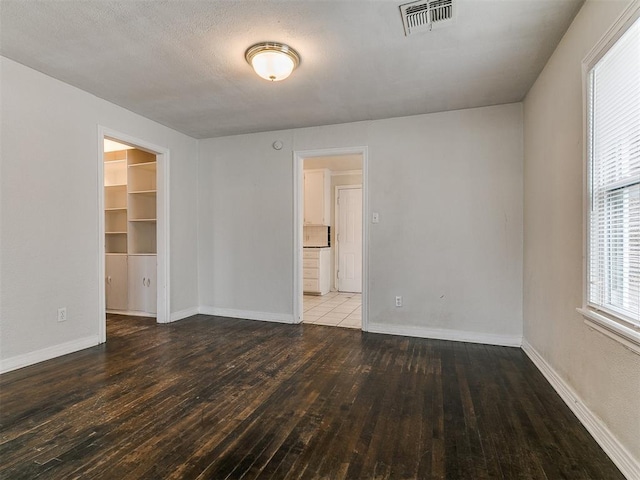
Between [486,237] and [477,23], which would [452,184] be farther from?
[477,23]

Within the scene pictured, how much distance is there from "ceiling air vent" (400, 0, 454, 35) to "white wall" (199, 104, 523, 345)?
163 centimetres

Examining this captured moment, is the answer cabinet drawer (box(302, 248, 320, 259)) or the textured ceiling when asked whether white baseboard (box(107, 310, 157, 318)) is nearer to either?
the textured ceiling

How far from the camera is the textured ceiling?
2041 mm

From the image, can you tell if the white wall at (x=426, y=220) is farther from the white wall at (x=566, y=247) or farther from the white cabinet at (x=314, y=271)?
the white cabinet at (x=314, y=271)

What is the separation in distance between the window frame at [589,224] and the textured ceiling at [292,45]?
1.42 feet

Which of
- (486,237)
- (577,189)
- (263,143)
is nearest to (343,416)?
(577,189)

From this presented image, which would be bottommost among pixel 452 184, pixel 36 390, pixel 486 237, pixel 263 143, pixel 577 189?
pixel 36 390

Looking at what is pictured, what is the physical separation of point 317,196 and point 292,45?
423 cm

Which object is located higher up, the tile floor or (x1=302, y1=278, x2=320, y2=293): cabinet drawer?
(x1=302, y1=278, x2=320, y2=293): cabinet drawer

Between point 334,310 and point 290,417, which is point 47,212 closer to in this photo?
point 290,417

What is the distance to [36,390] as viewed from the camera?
7.72 feet

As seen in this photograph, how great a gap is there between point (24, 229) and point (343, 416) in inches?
114

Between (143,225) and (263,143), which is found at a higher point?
(263,143)

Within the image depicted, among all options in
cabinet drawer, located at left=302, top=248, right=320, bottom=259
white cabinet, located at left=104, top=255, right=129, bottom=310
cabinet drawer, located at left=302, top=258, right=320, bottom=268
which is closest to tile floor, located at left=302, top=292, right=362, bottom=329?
cabinet drawer, located at left=302, top=258, right=320, bottom=268
